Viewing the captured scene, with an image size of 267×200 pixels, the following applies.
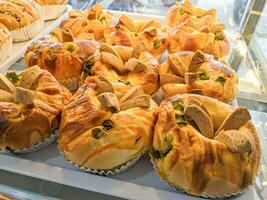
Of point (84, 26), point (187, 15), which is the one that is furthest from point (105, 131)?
point (187, 15)

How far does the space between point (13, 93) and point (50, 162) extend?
259mm

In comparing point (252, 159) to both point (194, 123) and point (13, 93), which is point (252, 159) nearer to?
point (194, 123)

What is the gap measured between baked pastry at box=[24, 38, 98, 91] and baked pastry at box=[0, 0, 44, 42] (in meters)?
0.43

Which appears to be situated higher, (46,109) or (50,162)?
(46,109)

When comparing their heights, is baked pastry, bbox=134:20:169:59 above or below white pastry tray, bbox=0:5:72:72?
above


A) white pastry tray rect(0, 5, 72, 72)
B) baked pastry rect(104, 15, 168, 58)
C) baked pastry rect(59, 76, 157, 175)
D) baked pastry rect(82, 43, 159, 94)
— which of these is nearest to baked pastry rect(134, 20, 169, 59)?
baked pastry rect(104, 15, 168, 58)

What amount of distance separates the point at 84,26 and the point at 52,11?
0.53 metres

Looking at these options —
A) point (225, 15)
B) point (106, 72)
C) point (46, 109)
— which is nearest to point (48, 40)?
point (106, 72)

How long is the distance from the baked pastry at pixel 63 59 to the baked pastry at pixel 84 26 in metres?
0.12

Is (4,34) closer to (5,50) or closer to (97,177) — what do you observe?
(5,50)

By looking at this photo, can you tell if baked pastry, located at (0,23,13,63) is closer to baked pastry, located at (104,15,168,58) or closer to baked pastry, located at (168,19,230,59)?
baked pastry, located at (104,15,168,58)

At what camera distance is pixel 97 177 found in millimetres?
1014

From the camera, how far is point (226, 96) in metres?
1.25

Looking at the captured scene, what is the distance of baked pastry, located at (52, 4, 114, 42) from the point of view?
157cm
